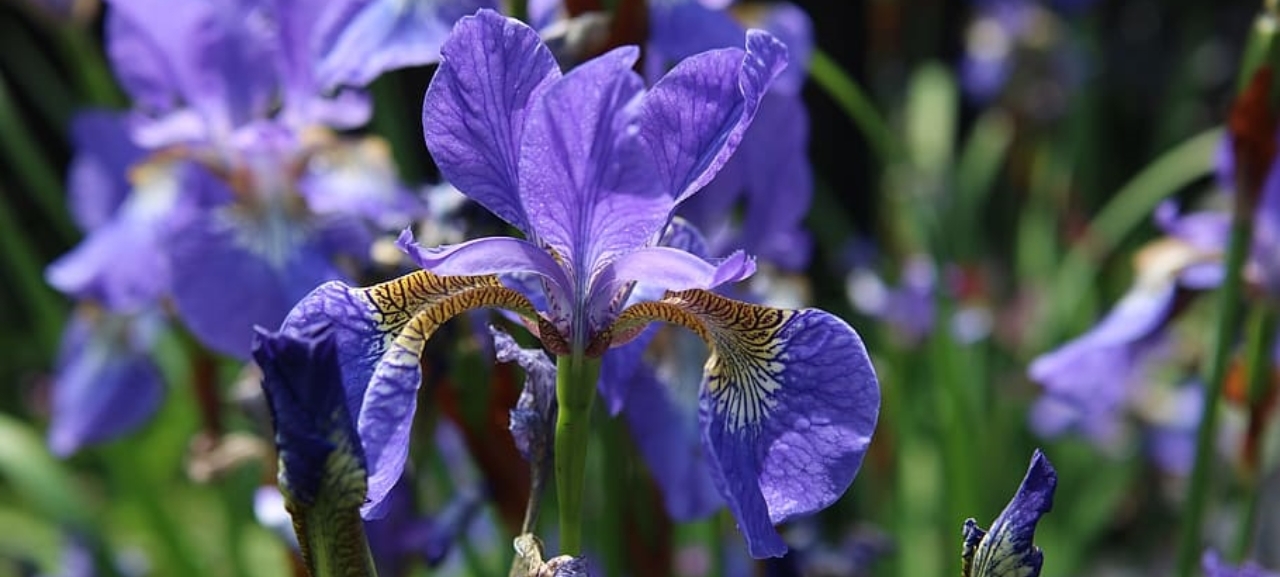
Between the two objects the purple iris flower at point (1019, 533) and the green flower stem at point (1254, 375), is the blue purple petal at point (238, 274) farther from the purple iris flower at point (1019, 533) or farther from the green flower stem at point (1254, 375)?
the green flower stem at point (1254, 375)

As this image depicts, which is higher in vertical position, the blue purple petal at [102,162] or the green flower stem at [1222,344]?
the blue purple petal at [102,162]

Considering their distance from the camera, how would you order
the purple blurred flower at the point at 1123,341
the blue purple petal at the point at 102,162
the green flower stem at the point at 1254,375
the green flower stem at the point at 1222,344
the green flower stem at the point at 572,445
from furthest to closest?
1. the blue purple petal at the point at 102,162
2. the purple blurred flower at the point at 1123,341
3. the green flower stem at the point at 1254,375
4. the green flower stem at the point at 1222,344
5. the green flower stem at the point at 572,445

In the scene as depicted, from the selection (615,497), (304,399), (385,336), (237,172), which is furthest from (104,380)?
(304,399)

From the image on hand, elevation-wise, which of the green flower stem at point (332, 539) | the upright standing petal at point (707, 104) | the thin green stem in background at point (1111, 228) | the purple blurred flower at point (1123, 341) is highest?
the thin green stem in background at point (1111, 228)

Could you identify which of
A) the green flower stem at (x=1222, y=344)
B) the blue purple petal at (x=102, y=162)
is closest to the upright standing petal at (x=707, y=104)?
the green flower stem at (x=1222, y=344)

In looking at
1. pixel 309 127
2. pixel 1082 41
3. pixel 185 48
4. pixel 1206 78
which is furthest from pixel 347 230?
pixel 1206 78

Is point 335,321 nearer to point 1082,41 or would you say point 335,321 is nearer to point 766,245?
point 766,245

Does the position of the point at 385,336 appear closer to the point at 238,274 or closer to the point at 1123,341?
the point at 238,274

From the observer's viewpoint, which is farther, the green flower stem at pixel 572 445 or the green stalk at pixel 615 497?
the green stalk at pixel 615 497
